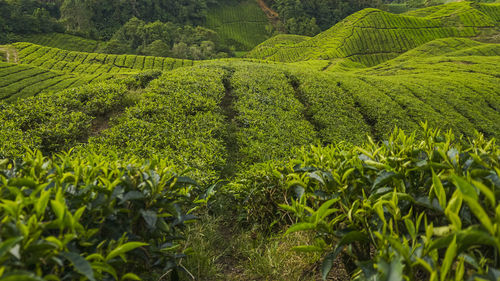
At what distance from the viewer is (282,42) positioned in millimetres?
61875

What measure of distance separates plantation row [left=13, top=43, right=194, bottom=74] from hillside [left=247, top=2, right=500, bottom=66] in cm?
2276

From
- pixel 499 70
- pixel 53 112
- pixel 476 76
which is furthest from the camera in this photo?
pixel 499 70

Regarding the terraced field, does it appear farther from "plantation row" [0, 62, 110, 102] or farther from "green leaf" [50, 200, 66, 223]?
"green leaf" [50, 200, 66, 223]

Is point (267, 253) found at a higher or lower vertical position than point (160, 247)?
lower

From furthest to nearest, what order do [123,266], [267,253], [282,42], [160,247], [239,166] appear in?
[282,42] → [239,166] → [267,253] → [160,247] → [123,266]

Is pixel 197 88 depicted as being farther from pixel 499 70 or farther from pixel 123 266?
pixel 499 70

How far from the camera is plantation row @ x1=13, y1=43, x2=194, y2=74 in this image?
111ft

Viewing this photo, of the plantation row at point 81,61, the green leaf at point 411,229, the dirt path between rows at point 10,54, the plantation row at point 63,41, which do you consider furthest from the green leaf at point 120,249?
the plantation row at point 63,41

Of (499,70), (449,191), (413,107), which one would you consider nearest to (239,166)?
(449,191)

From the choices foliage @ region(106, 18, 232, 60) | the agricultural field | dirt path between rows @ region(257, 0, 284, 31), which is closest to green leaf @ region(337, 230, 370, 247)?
foliage @ region(106, 18, 232, 60)

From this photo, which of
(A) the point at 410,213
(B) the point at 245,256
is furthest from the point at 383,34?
(A) the point at 410,213

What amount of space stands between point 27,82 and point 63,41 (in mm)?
44173

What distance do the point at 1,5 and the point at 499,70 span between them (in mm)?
78431

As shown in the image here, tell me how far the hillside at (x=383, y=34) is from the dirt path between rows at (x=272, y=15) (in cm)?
3435
